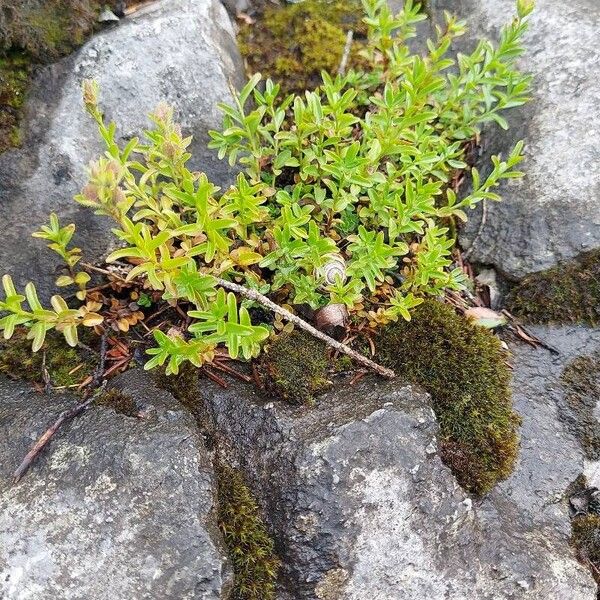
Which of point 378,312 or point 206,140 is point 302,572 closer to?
point 378,312

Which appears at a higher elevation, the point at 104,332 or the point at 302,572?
the point at 104,332

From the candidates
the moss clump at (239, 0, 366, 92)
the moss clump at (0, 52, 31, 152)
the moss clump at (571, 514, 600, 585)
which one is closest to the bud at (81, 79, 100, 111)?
the moss clump at (0, 52, 31, 152)

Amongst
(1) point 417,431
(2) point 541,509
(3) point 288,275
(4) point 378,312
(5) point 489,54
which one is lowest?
(2) point 541,509

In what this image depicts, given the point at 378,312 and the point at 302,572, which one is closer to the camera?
the point at 302,572

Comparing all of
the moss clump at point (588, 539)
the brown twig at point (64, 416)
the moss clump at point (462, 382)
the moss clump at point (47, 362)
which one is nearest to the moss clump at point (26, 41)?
the moss clump at point (47, 362)

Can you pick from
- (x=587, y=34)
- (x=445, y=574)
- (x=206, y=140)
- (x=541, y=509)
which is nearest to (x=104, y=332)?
(x=206, y=140)

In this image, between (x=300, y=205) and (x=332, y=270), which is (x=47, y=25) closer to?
(x=300, y=205)

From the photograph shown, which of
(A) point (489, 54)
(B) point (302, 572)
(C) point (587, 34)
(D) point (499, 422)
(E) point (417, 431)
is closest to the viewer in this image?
(B) point (302, 572)
